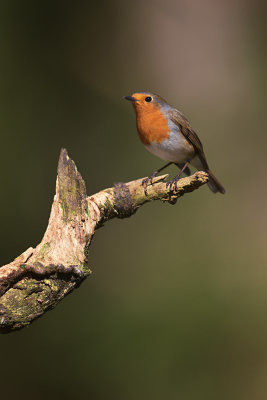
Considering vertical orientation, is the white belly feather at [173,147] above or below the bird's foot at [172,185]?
above

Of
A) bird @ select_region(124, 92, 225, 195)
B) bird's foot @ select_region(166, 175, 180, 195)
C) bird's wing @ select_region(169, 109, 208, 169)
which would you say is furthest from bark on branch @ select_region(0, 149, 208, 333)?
bird's wing @ select_region(169, 109, 208, 169)

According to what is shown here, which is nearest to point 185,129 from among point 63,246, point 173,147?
point 173,147

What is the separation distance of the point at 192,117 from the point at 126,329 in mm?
2009

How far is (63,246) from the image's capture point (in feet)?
5.65

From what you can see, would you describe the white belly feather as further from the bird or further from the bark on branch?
the bark on branch

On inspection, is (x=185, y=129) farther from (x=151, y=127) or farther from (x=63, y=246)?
(x=63, y=246)

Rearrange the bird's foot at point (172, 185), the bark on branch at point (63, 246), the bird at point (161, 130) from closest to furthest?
the bark on branch at point (63, 246) < the bird's foot at point (172, 185) < the bird at point (161, 130)

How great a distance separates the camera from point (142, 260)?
3.82 m

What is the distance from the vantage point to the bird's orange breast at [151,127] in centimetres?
227

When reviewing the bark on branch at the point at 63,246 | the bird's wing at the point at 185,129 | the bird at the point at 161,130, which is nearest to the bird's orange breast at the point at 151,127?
the bird at the point at 161,130

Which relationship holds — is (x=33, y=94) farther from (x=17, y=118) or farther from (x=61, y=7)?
(x=61, y=7)

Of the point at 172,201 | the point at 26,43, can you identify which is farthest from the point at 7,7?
the point at 172,201

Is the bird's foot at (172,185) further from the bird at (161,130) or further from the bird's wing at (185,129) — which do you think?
the bird's wing at (185,129)

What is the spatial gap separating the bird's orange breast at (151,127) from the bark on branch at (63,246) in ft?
0.98
